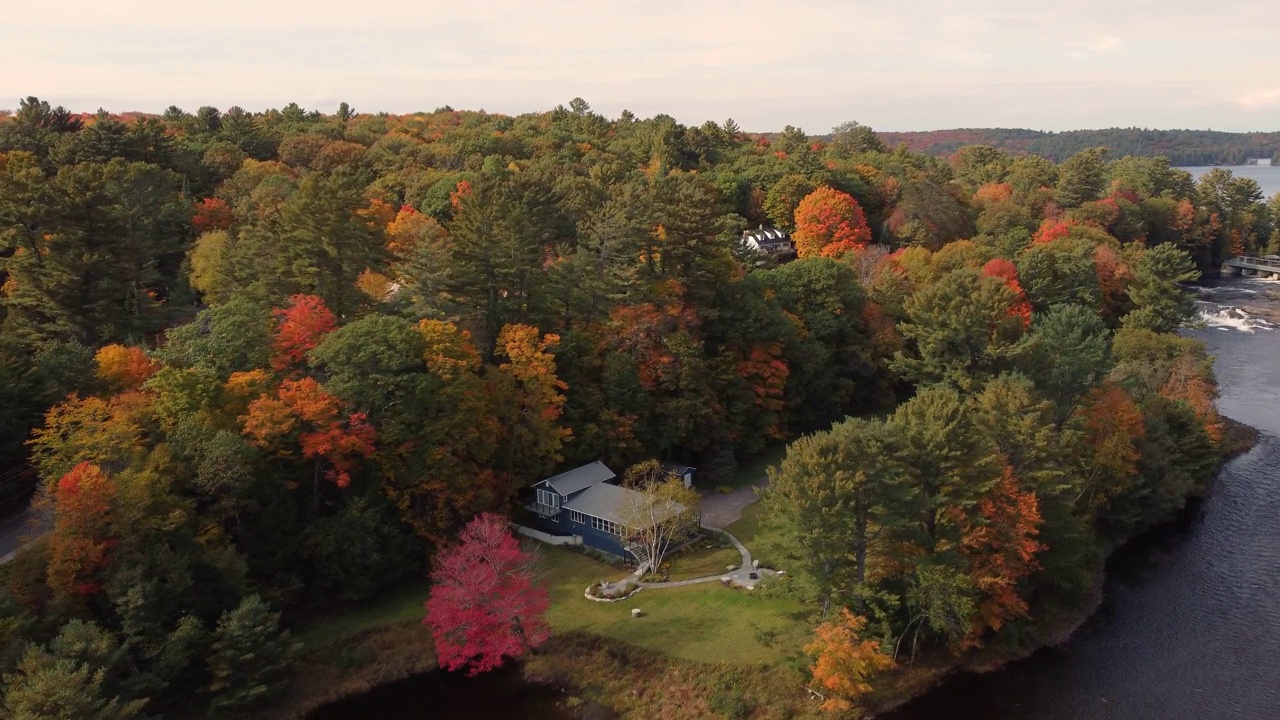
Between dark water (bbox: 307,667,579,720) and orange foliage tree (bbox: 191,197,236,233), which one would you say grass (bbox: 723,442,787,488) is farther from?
orange foliage tree (bbox: 191,197,236,233)

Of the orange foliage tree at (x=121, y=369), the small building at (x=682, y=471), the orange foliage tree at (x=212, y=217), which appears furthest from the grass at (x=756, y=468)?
the orange foliage tree at (x=212, y=217)

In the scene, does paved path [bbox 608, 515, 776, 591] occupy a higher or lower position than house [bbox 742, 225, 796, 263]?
lower

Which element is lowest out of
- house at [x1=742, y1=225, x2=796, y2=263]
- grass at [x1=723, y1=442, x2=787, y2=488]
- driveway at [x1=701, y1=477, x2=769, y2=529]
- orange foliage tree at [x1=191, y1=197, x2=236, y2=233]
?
driveway at [x1=701, y1=477, x2=769, y2=529]

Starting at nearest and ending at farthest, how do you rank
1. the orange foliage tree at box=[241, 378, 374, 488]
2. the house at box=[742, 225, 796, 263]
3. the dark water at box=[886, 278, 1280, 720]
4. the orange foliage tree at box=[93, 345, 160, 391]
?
1. the dark water at box=[886, 278, 1280, 720]
2. the orange foliage tree at box=[241, 378, 374, 488]
3. the orange foliage tree at box=[93, 345, 160, 391]
4. the house at box=[742, 225, 796, 263]

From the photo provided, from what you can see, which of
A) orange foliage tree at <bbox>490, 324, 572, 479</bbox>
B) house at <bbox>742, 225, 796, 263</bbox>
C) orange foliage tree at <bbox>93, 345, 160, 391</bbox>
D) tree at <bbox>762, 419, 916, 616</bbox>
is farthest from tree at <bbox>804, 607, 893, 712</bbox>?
house at <bbox>742, 225, 796, 263</bbox>

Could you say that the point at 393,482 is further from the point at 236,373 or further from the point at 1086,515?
the point at 1086,515

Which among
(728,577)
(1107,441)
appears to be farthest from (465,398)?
(1107,441)
